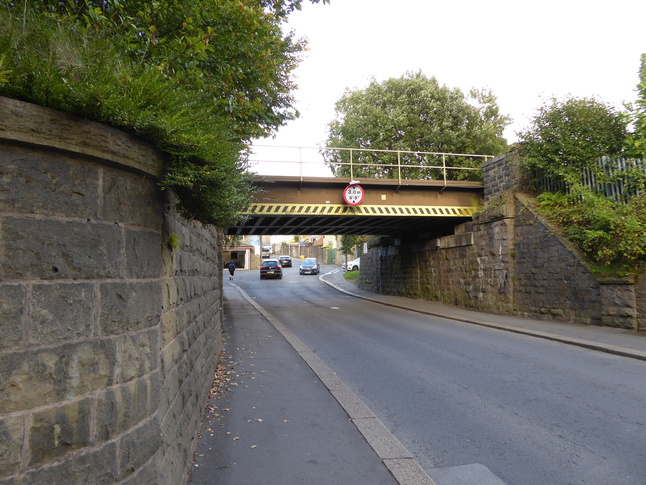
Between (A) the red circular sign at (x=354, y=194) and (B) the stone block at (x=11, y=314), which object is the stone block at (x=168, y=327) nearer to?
(B) the stone block at (x=11, y=314)

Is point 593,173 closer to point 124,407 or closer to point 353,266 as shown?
point 124,407

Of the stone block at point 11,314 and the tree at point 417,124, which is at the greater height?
the tree at point 417,124

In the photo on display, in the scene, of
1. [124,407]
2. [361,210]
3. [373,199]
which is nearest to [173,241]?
[124,407]

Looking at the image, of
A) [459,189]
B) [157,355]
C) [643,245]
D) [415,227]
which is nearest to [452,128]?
[415,227]

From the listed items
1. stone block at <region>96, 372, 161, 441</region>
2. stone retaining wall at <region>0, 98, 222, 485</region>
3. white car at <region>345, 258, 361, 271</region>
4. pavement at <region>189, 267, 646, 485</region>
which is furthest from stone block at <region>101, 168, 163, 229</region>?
white car at <region>345, 258, 361, 271</region>

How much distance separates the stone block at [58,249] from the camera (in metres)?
1.78

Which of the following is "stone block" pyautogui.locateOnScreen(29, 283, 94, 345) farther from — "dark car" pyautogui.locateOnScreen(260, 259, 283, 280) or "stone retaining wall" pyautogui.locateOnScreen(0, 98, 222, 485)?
"dark car" pyautogui.locateOnScreen(260, 259, 283, 280)

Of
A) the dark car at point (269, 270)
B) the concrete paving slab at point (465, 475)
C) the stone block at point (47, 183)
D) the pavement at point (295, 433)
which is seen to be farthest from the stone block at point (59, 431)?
the dark car at point (269, 270)

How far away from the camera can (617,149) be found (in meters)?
12.4

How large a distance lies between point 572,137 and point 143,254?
1408 centimetres

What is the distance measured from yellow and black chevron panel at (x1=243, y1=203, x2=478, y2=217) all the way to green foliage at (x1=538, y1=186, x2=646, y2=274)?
4.95m

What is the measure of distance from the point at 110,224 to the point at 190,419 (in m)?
2.19

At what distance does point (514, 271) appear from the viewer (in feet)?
47.1

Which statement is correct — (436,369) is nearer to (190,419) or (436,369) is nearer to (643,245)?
(190,419)
